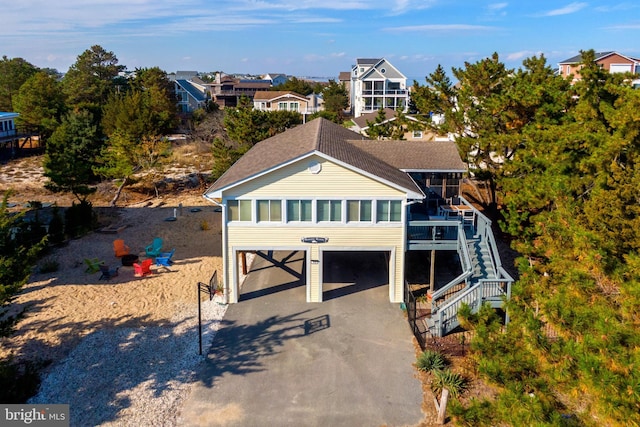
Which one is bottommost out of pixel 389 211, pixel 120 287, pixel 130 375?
pixel 130 375

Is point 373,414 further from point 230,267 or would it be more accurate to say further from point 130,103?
point 130,103

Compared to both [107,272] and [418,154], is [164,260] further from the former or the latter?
[418,154]

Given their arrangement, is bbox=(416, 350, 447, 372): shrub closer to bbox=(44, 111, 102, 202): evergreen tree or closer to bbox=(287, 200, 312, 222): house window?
bbox=(287, 200, 312, 222): house window

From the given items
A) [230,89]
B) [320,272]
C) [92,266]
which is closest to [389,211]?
[320,272]

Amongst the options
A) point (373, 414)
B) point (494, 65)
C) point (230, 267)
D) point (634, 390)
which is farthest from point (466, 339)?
point (494, 65)

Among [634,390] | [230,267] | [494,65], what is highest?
[494,65]

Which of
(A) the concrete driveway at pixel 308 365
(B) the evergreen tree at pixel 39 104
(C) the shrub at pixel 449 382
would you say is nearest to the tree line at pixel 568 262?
(C) the shrub at pixel 449 382

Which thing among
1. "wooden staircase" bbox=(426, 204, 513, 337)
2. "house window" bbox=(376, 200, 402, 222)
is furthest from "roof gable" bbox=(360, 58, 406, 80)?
"house window" bbox=(376, 200, 402, 222)
